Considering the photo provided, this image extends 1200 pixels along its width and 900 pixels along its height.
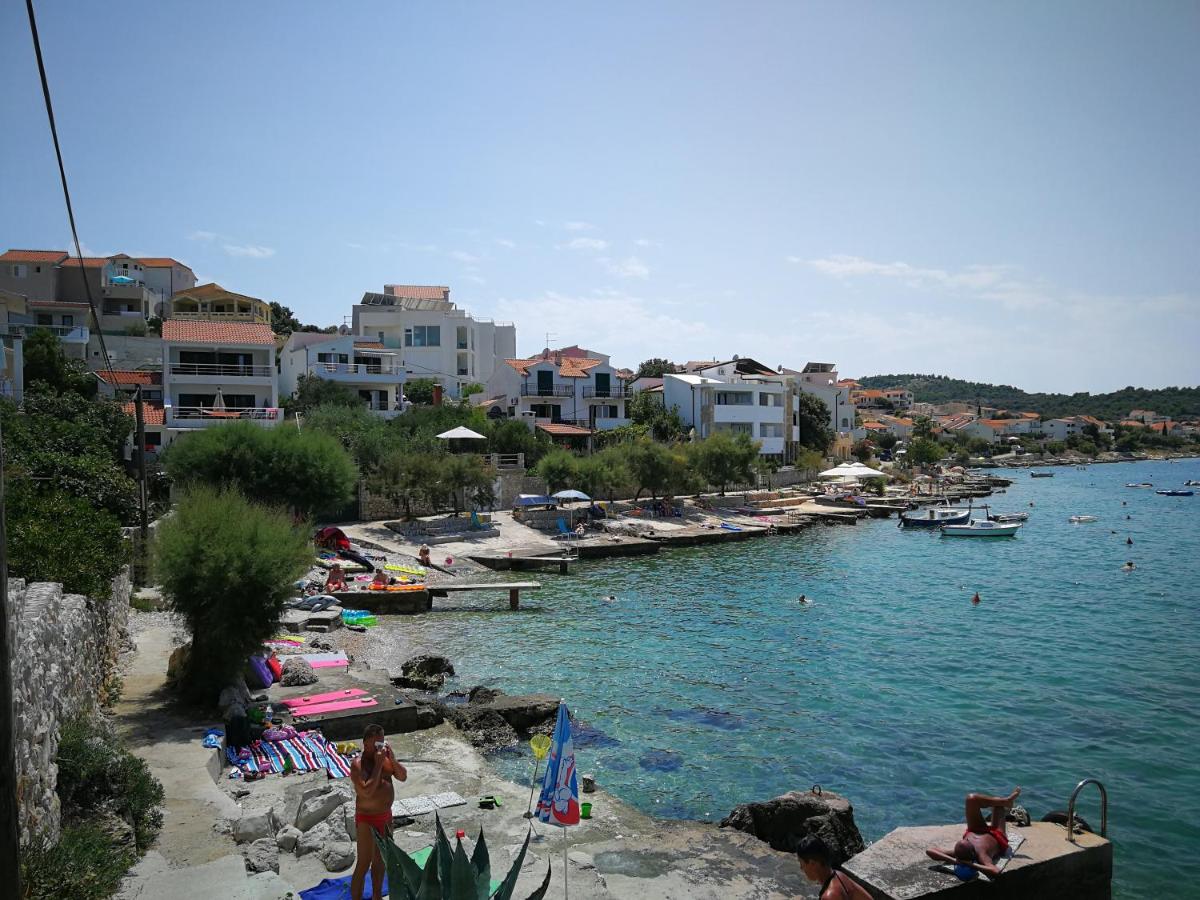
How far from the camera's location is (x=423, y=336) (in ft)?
237

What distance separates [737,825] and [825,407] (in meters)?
78.9

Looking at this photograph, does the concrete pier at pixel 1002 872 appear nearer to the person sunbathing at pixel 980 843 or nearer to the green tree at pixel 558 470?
the person sunbathing at pixel 980 843

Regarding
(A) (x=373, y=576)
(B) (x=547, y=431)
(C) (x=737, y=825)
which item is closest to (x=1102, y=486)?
(B) (x=547, y=431)

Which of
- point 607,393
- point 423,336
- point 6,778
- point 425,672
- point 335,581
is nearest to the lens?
point 6,778

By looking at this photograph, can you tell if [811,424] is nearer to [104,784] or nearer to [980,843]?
[980,843]

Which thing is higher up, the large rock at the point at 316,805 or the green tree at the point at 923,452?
the green tree at the point at 923,452

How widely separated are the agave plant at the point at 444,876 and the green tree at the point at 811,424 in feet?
262

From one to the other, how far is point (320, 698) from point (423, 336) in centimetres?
5927

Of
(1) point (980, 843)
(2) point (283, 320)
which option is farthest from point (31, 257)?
(1) point (980, 843)

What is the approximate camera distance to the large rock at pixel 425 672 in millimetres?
19406

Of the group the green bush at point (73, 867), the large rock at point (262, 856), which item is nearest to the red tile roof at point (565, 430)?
A: the large rock at point (262, 856)

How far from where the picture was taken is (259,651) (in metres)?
15.1

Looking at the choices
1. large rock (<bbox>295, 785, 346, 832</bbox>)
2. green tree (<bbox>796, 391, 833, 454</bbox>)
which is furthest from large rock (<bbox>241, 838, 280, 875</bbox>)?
green tree (<bbox>796, 391, 833, 454</bbox>)

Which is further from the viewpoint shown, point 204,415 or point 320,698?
point 204,415
